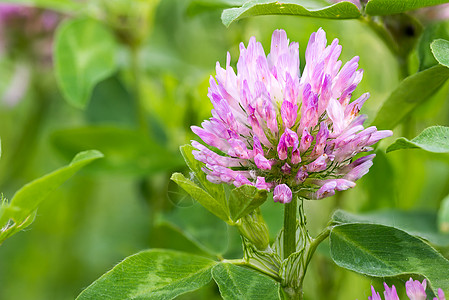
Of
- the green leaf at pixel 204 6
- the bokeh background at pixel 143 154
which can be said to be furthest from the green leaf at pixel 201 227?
the green leaf at pixel 204 6

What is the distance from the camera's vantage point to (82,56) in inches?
38.0

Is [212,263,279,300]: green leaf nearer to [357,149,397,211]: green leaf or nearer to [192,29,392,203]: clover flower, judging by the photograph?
[192,29,392,203]: clover flower

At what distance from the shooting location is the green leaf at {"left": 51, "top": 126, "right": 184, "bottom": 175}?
3.33 feet

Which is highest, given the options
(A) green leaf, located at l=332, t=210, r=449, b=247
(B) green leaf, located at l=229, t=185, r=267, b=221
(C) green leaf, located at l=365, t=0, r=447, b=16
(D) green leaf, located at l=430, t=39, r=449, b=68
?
(C) green leaf, located at l=365, t=0, r=447, b=16

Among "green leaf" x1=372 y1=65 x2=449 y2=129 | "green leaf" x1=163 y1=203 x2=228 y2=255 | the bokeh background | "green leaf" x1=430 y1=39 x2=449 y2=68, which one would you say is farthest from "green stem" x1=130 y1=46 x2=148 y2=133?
"green leaf" x1=430 y1=39 x2=449 y2=68

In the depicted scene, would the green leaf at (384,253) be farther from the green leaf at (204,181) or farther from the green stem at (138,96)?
the green stem at (138,96)

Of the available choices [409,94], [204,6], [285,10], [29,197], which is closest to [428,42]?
[409,94]

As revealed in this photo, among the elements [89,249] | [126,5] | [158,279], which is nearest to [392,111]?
[158,279]

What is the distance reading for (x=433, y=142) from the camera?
508 mm

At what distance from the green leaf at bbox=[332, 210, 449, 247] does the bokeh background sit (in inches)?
2.5

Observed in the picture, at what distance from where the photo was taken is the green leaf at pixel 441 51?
1.76 ft

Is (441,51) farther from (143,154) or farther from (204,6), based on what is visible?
(143,154)

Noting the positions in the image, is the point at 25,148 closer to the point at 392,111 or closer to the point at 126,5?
the point at 126,5

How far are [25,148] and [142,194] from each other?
0.37 meters
